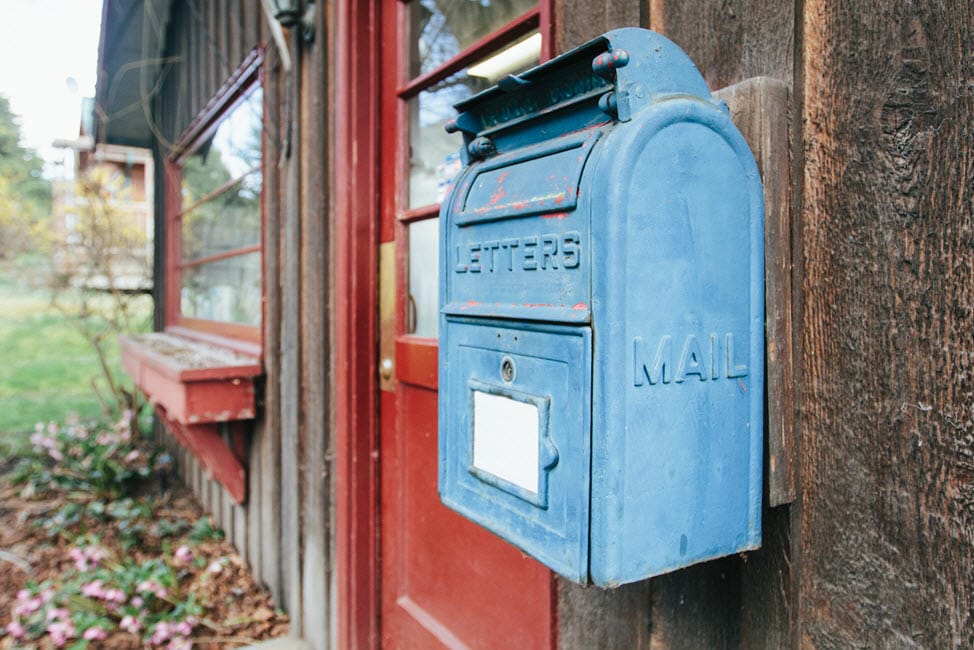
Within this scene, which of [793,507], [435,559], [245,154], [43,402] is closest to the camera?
[793,507]

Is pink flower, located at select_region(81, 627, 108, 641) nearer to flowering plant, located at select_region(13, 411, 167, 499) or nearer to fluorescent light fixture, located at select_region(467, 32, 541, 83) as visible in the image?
flowering plant, located at select_region(13, 411, 167, 499)

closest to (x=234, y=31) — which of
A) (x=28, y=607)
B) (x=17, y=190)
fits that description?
(x=28, y=607)

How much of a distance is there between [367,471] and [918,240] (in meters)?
1.72

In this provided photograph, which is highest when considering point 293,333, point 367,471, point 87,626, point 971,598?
point 293,333

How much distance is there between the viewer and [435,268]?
1919mm

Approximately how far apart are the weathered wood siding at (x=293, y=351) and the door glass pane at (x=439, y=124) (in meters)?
0.44

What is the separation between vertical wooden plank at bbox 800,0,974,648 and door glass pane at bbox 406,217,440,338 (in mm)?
1216

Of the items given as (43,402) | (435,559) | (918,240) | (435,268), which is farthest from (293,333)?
(43,402)

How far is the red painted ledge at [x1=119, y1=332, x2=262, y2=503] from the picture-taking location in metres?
2.70

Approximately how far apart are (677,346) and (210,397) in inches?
96.9

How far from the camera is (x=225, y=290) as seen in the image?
147 inches

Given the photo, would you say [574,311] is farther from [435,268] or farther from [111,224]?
[111,224]

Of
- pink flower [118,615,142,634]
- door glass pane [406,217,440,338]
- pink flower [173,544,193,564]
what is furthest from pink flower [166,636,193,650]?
door glass pane [406,217,440,338]

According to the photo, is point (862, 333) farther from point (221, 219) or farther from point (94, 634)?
point (221, 219)
